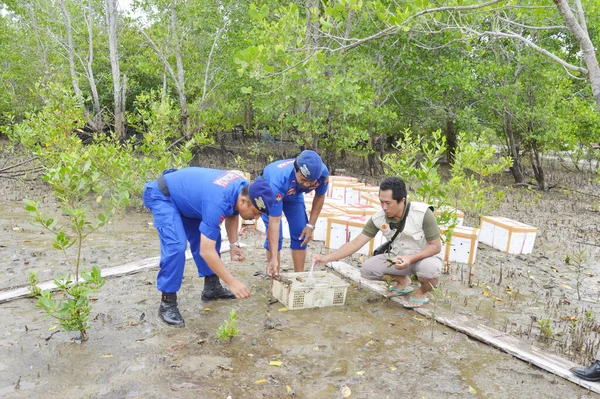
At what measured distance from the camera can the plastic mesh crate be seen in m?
4.16

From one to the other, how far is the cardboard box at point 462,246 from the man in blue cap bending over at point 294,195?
1.95m

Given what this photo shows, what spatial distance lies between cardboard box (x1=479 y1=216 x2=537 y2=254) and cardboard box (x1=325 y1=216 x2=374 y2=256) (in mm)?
1922

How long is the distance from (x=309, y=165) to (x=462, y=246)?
2.75 m

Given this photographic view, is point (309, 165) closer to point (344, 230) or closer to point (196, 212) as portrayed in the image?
point (196, 212)

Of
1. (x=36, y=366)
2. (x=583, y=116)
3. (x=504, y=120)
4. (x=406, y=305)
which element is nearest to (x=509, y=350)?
(x=406, y=305)

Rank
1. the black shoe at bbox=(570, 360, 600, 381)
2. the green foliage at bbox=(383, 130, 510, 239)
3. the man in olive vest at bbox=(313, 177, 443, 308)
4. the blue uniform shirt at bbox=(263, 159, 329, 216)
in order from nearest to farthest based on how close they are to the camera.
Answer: the black shoe at bbox=(570, 360, 600, 381), the man in olive vest at bbox=(313, 177, 443, 308), the blue uniform shirt at bbox=(263, 159, 329, 216), the green foliage at bbox=(383, 130, 510, 239)

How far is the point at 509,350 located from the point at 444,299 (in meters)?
1.18

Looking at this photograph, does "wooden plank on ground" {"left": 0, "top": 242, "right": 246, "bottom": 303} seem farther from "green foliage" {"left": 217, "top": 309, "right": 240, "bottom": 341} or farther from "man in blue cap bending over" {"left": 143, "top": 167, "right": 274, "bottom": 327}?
"green foliage" {"left": 217, "top": 309, "right": 240, "bottom": 341}

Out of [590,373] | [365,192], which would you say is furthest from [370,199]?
[590,373]

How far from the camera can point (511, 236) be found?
653 cm

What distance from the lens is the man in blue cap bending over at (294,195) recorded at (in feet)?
13.5

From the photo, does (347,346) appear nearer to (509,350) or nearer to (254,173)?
(509,350)

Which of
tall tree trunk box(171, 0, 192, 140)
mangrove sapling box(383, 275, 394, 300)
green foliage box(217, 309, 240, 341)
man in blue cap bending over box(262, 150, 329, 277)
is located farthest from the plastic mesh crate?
tall tree trunk box(171, 0, 192, 140)

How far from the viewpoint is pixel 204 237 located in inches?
131
